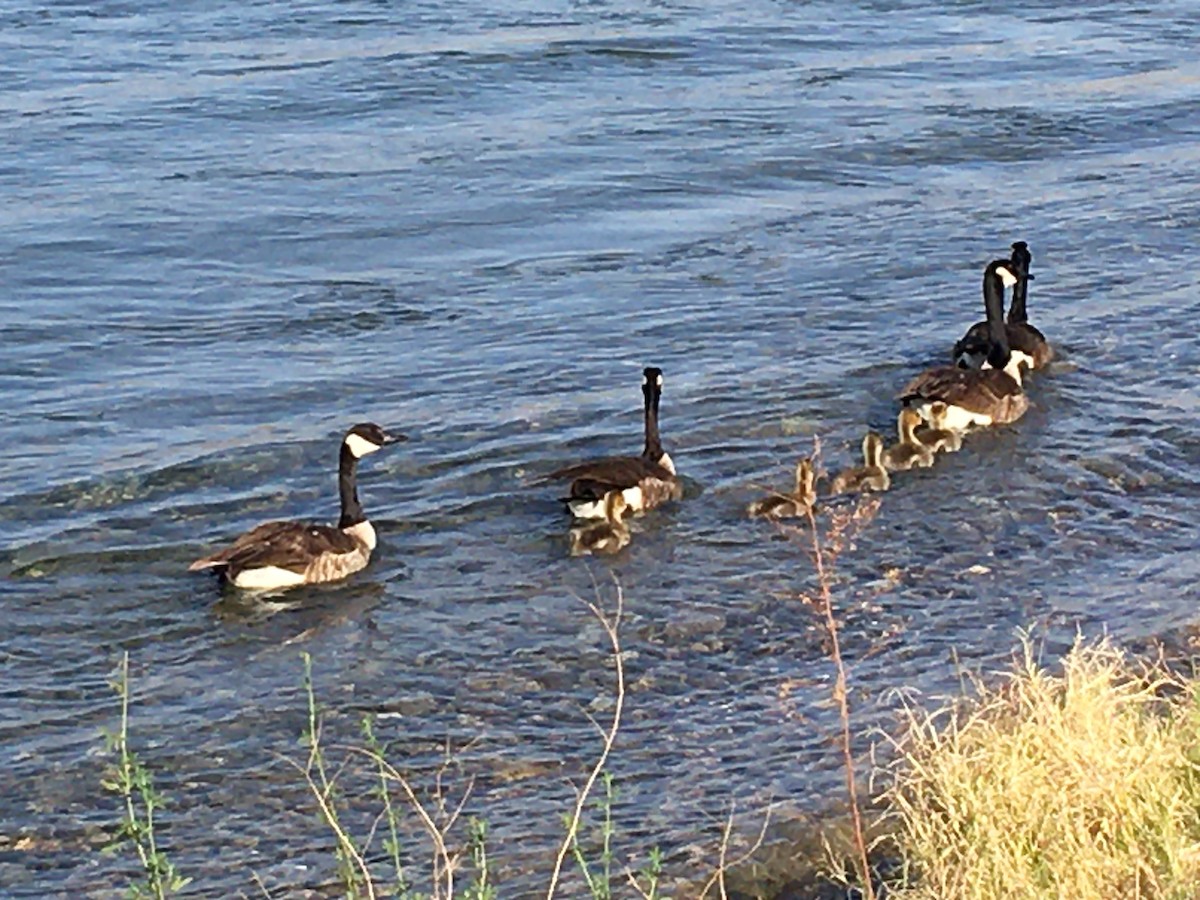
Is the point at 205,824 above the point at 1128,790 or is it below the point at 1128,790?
below

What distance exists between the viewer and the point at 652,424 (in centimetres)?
1201

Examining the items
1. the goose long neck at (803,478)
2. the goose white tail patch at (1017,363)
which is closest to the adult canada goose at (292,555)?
the goose long neck at (803,478)

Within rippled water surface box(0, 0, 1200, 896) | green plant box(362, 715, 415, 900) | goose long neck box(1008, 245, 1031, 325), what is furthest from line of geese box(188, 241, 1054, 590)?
green plant box(362, 715, 415, 900)

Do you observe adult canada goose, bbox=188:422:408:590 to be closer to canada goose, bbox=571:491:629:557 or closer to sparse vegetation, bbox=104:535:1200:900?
canada goose, bbox=571:491:629:557

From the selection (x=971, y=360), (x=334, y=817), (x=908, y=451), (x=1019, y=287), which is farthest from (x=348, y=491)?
(x=1019, y=287)

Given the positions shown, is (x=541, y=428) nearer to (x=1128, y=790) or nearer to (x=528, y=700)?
(x=528, y=700)

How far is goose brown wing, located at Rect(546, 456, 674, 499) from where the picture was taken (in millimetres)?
11289

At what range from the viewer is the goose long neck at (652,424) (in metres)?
11.9

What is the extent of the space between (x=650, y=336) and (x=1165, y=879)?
9.06 metres

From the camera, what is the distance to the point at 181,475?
1218 cm

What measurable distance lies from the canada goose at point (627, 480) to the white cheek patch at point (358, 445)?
96 centimetres

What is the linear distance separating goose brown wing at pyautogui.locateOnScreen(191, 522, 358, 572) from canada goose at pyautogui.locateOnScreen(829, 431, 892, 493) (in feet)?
8.80

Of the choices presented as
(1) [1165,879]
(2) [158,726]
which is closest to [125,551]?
(2) [158,726]

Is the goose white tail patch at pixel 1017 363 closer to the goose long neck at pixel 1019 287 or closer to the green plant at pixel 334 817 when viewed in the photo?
the goose long neck at pixel 1019 287
